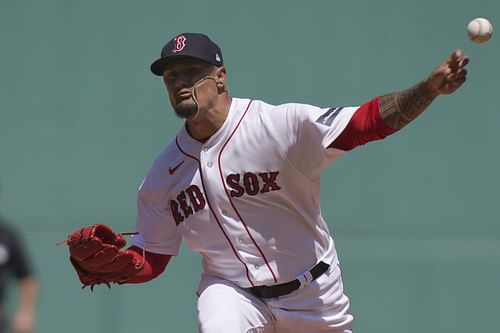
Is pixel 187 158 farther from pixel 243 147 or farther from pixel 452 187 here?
pixel 452 187

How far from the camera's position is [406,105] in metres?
3.24

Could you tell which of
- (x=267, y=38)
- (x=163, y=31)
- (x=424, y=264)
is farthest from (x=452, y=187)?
(x=163, y=31)

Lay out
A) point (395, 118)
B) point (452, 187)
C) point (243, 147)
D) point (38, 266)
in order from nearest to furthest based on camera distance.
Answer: point (395, 118) < point (243, 147) < point (38, 266) < point (452, 187)

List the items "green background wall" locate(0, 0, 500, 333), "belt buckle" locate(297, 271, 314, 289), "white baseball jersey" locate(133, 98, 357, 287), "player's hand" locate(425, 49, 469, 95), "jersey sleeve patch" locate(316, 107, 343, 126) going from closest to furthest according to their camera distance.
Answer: "player's hand" locate(425, 49, 469, 95) → "jersey sleeve patch" locate(316, 107, 343, 126) → "white baseball jersey" locate(133, 98, 357, 287) → "belt buckle" locate(297, 271, 314, 289) → "green background wall" locate(0, 0, 500, 333)

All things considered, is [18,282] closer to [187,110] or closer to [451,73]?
[187,110]

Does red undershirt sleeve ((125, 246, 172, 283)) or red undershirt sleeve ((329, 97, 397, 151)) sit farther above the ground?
red undershirt sleeve ((329, 97, 397, 151))

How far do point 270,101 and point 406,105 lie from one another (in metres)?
2.05

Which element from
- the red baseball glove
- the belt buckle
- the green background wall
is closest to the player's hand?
the belt buckle

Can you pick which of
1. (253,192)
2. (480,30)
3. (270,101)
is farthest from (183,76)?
A: (270,101)

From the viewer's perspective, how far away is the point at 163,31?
17.2 ft

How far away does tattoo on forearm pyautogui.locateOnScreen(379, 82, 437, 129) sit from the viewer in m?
3.22

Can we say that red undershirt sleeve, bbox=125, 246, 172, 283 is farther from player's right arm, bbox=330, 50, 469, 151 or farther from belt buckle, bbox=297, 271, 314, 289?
player's right arm, bbox=330, 50, 469, 151

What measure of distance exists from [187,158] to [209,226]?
0.25 m

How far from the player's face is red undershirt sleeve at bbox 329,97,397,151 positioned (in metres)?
0.55
